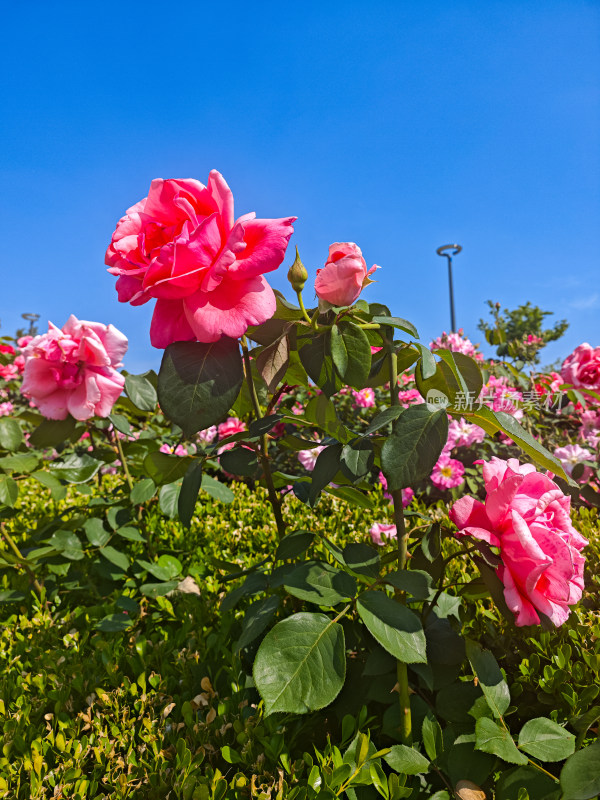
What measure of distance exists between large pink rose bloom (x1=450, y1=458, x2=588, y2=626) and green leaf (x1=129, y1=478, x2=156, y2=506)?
4.92 feet

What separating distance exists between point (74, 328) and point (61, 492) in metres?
0.79

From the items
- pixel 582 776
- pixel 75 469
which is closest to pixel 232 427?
pixel 75 469

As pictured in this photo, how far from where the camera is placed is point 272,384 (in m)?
1.11

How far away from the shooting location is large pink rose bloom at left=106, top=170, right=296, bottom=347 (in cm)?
99

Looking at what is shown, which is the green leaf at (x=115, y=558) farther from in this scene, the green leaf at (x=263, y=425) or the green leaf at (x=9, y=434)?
the green leaf at (x=263, y=425)

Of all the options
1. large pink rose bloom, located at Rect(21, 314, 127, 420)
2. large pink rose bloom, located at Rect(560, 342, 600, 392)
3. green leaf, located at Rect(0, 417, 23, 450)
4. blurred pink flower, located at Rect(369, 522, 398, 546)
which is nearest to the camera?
large pink rose bloom, located at Rect(21, 314, 127, 420)

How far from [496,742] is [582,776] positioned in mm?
150

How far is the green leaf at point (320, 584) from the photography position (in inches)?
44.5

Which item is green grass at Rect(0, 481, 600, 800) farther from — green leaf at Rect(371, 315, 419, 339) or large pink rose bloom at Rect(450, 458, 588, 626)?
green leaf at Rect(371, 315, 419, 339)

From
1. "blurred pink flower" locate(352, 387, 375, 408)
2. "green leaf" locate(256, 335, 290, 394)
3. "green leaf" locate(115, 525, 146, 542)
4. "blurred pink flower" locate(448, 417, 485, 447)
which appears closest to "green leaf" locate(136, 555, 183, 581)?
"green leaf" locate(115, 525, 146, 542)

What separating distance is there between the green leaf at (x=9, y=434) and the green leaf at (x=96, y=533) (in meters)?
0.49

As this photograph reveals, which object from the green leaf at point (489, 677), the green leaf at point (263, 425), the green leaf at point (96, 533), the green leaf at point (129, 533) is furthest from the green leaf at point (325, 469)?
the green leaf at point (96, 533)

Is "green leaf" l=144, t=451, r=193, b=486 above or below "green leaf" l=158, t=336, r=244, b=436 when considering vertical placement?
below

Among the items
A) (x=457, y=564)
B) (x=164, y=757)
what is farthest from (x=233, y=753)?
(x=457, y=564)
